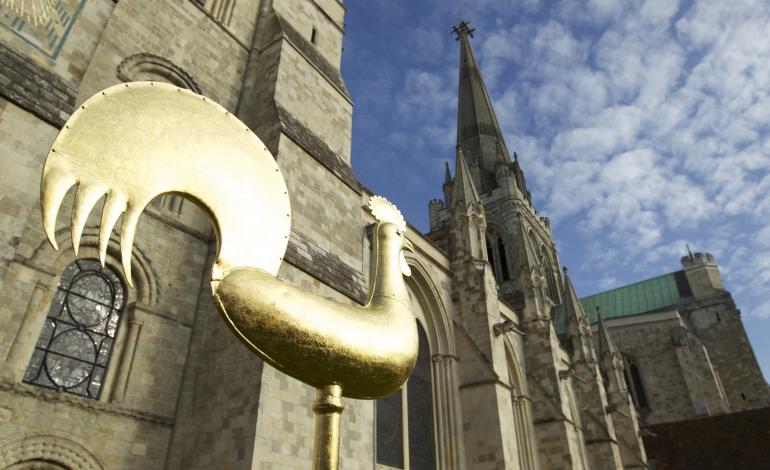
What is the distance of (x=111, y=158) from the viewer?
1449mm

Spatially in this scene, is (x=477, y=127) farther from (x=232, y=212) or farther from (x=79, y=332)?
(x=232, y=212)

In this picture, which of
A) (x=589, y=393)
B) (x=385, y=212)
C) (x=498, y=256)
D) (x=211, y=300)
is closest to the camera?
(x=385, y=212)

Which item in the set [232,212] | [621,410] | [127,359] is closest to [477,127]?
[621,410]

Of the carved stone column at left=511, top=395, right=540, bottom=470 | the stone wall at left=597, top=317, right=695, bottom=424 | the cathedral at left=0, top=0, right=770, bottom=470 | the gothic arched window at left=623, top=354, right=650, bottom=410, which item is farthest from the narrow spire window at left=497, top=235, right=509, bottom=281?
the carved stone column at left=511, top=395, right=540, bottom=470

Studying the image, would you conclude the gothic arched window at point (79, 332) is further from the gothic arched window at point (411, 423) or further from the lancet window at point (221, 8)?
the lancet window at point (221, 8)

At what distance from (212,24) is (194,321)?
6272 mm

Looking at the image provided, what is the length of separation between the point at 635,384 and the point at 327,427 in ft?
110

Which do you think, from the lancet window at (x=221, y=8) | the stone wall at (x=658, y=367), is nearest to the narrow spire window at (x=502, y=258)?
the stone wall at (x=658, y=367)

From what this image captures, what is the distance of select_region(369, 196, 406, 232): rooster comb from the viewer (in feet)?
7.57

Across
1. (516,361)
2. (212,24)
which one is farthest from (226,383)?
(516,361)

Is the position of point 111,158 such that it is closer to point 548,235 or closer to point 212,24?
point 212,24

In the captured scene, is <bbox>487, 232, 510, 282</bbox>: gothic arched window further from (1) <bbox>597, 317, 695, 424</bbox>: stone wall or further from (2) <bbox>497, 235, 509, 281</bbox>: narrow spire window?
(1) <bbox>597, 317, 695, 424</bbox>: stone wall

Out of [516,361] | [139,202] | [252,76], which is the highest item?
[252,76]

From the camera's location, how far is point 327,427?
1711 mm
